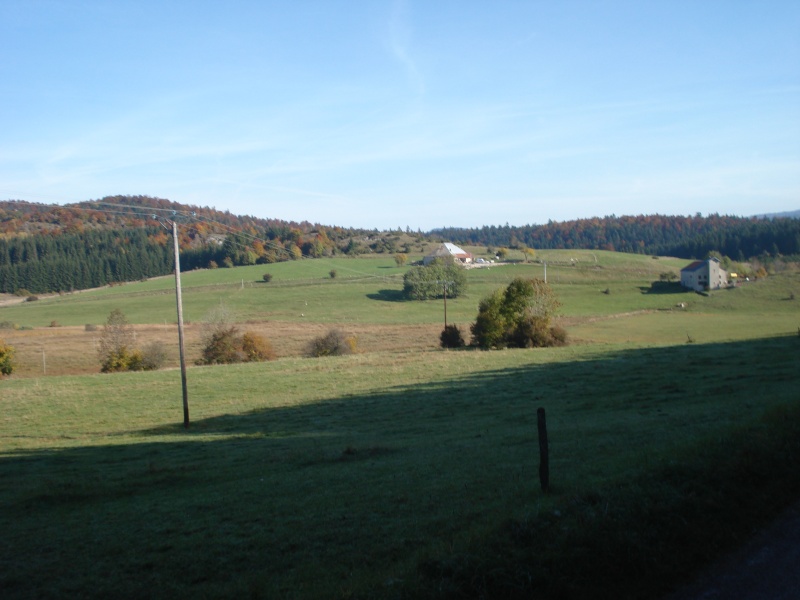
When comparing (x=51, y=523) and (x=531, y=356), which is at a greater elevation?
(x=51, y=523)

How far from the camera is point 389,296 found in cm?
10250

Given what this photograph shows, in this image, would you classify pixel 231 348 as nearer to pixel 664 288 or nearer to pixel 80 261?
pixel 80 261

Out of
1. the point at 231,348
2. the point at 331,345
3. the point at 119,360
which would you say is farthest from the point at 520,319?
the point at 119,360

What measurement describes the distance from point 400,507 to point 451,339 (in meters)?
55.0

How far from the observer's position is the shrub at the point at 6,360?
5838 cm

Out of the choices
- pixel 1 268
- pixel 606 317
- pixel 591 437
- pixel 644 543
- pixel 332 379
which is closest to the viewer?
pixel 644 543

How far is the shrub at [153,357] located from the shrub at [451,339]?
91.3 feet

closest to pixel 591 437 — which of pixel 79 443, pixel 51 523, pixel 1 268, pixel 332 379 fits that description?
pixel 51 523

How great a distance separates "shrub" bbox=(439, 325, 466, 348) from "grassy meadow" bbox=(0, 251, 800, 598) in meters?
18.6

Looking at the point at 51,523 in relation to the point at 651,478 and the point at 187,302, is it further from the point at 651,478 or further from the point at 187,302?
the point at 187,302

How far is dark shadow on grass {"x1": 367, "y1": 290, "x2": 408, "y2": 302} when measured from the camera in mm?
100250

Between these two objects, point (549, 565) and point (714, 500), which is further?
point (714, 500)

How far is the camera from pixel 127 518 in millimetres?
11625

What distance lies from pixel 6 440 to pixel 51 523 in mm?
15977
